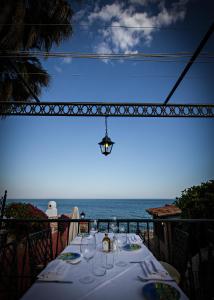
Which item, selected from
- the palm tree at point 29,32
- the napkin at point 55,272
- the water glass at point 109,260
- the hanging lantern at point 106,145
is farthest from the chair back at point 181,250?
the palm tree at point 29,32

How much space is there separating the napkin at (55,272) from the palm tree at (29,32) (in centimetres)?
555

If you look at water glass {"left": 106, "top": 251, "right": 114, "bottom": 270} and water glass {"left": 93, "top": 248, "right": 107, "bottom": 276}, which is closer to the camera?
water glass {"left": 93, "top": 248, "right": 107, "bottom": 276}

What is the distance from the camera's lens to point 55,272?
1579 millimetres

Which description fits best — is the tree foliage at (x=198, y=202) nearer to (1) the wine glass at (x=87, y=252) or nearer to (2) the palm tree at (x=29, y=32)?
(1) the wine glass at (x=87, y=252)

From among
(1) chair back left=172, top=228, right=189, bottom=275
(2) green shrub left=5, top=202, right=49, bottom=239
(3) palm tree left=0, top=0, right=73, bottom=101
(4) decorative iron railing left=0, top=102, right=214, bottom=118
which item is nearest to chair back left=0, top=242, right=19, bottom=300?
(1) chair back left=172, top=228, right=189, bottom=275

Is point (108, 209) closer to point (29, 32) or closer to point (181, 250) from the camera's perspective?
point (29, 32)

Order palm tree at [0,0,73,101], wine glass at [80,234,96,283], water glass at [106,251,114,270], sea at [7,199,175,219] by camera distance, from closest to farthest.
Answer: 1. wine glass at [80,234,96,283]
2. water glass at [106,251,114,270]
3. palm tree at [0,0,73,101]
4. sea at [7,199,175,219]

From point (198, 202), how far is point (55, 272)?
11.3 feet

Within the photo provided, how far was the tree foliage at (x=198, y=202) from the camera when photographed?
3969mm

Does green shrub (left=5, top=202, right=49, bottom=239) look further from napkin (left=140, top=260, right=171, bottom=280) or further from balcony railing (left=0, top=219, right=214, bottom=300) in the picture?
napkin (left=140, top=260, right=171, bottom=280)

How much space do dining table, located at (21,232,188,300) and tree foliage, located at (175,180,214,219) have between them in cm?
263

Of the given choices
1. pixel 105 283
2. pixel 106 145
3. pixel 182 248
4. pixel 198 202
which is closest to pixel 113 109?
pixel 106 145

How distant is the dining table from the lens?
1.22 metres

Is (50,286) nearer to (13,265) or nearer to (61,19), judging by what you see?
(13,265)
